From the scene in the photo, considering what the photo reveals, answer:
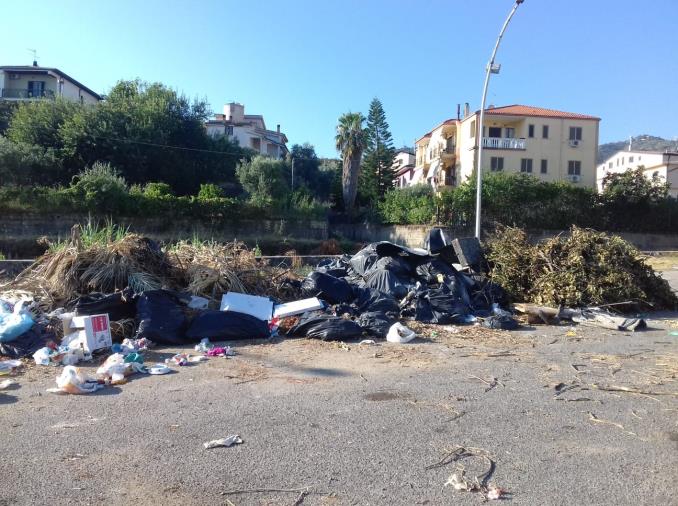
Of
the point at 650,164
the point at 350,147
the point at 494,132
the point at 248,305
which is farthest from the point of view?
the point at 650,164

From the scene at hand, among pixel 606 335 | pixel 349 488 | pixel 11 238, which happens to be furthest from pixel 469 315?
pixel 11 238

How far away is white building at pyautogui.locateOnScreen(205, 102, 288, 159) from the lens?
61094 millimetres

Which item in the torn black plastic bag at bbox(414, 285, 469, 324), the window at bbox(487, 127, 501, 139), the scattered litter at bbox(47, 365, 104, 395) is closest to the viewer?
the scattered litter at bbox(47, 365, 104, 395)

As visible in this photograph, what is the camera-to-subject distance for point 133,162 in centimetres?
4038

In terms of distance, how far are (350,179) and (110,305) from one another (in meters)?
36.1

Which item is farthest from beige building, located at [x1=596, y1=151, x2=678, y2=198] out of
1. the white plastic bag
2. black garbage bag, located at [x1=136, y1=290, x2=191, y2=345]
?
black garbage bag, located at [x1=136, y1=290, x2=191, y2=345]

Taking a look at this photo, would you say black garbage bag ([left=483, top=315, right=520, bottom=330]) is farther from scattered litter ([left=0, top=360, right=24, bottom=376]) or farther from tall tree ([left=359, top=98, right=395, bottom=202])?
tall tree ([left=359, top=98, right=395, bottom=202])

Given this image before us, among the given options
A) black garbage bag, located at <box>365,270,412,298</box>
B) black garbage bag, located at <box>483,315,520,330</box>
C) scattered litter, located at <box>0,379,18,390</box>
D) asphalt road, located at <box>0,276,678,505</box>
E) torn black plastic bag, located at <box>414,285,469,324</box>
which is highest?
black garbage bag, located at <box>365,270,412,298</box>

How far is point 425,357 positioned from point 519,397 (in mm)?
1713

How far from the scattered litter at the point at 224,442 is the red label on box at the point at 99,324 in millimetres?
3274

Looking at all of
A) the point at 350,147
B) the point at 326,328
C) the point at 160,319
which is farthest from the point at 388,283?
the point at 350,147

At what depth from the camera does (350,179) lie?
42656 mm

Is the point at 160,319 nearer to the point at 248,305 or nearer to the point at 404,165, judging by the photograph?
the point at 248,305

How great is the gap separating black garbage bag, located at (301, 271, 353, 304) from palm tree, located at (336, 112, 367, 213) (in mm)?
33265
